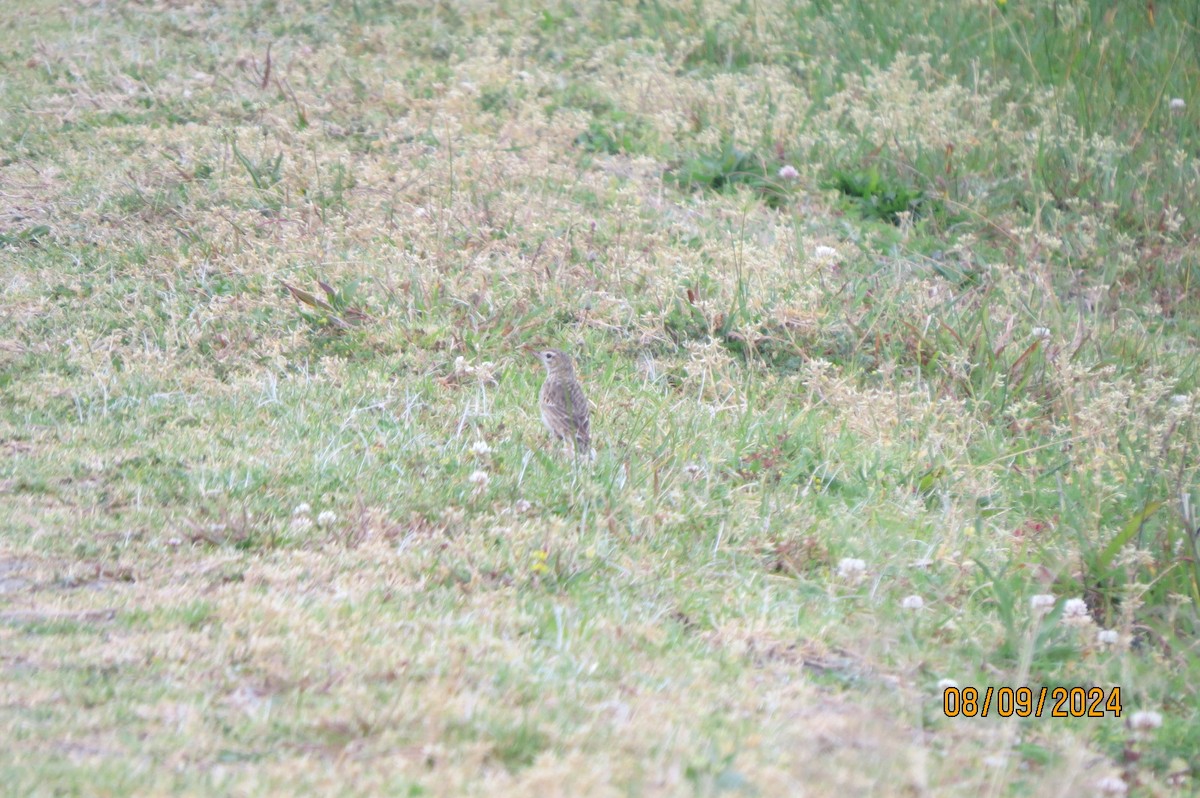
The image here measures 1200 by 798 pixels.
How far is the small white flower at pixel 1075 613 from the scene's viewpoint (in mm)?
3846

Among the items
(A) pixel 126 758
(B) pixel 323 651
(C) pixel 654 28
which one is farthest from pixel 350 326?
(C) pixel 654 28

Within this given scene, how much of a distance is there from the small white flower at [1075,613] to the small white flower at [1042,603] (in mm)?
48

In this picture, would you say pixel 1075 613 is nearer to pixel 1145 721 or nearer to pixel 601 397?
pixel 1145 721

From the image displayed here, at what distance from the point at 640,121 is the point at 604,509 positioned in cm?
539

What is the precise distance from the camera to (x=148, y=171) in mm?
7516

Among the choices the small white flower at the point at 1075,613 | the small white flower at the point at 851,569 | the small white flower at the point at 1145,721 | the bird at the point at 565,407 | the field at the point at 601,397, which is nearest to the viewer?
the field at the point at 601,397

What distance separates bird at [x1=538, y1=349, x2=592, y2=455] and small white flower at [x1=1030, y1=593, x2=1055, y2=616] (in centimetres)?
179

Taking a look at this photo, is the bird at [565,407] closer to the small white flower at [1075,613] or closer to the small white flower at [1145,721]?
the small white flower at [1075,613]

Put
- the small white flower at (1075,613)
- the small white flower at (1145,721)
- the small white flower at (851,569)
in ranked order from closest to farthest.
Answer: the small white flower at (1145,721) → the small white flower at (1075,613) → the small white flower at (851,569)

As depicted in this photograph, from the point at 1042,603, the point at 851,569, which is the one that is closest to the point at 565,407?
the point at 851,569

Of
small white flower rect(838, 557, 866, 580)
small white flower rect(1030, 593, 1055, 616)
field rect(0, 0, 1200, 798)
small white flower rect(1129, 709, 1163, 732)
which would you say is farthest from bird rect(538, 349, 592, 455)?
small white flower rect(1129, 709, 1163, 732)

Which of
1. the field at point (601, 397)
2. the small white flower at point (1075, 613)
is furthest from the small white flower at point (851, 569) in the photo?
the small white flower at point (1075, 613)

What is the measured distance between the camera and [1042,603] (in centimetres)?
391

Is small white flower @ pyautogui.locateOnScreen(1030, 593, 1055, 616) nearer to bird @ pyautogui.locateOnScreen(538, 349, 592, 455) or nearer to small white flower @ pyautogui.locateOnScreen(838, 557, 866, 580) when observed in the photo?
small white flower @ pyautogui.locateOnScreen(838, 557, 866, 580)
